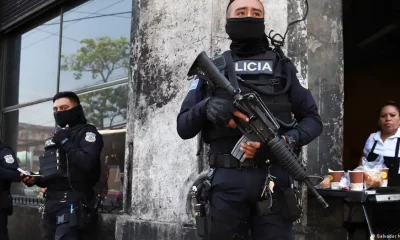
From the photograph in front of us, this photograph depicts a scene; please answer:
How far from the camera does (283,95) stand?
2607 mm

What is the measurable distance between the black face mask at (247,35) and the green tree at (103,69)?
3167mm

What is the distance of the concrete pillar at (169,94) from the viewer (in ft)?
12.2

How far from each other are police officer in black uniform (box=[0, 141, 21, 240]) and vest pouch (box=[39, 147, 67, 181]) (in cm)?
83

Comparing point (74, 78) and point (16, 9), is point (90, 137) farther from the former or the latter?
point (16, 9)

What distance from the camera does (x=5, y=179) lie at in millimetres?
5164

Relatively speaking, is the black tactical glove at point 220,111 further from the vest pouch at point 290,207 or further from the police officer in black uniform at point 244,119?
the vest pouch at point 290,207

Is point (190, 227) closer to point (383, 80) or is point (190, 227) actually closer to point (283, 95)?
point (283, 95)

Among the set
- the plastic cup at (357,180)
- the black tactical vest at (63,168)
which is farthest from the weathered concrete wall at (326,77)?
the black tactical vest at (63,168)

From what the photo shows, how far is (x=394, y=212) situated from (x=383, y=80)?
4.81m

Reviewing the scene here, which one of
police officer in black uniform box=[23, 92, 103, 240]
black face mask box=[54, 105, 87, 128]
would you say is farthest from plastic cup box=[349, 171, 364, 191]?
black face mask box=[54, 105, 87, 128]

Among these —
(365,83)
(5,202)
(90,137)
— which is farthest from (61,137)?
(365,83)

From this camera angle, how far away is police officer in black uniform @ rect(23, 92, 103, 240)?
4289 millimetres

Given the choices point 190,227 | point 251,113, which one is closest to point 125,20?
point 190,227

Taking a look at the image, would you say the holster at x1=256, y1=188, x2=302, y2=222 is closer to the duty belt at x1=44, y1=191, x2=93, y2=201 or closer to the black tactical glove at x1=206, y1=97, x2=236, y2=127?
the black tactical glove at x1=206, y1=97, x2=236, y2=127
